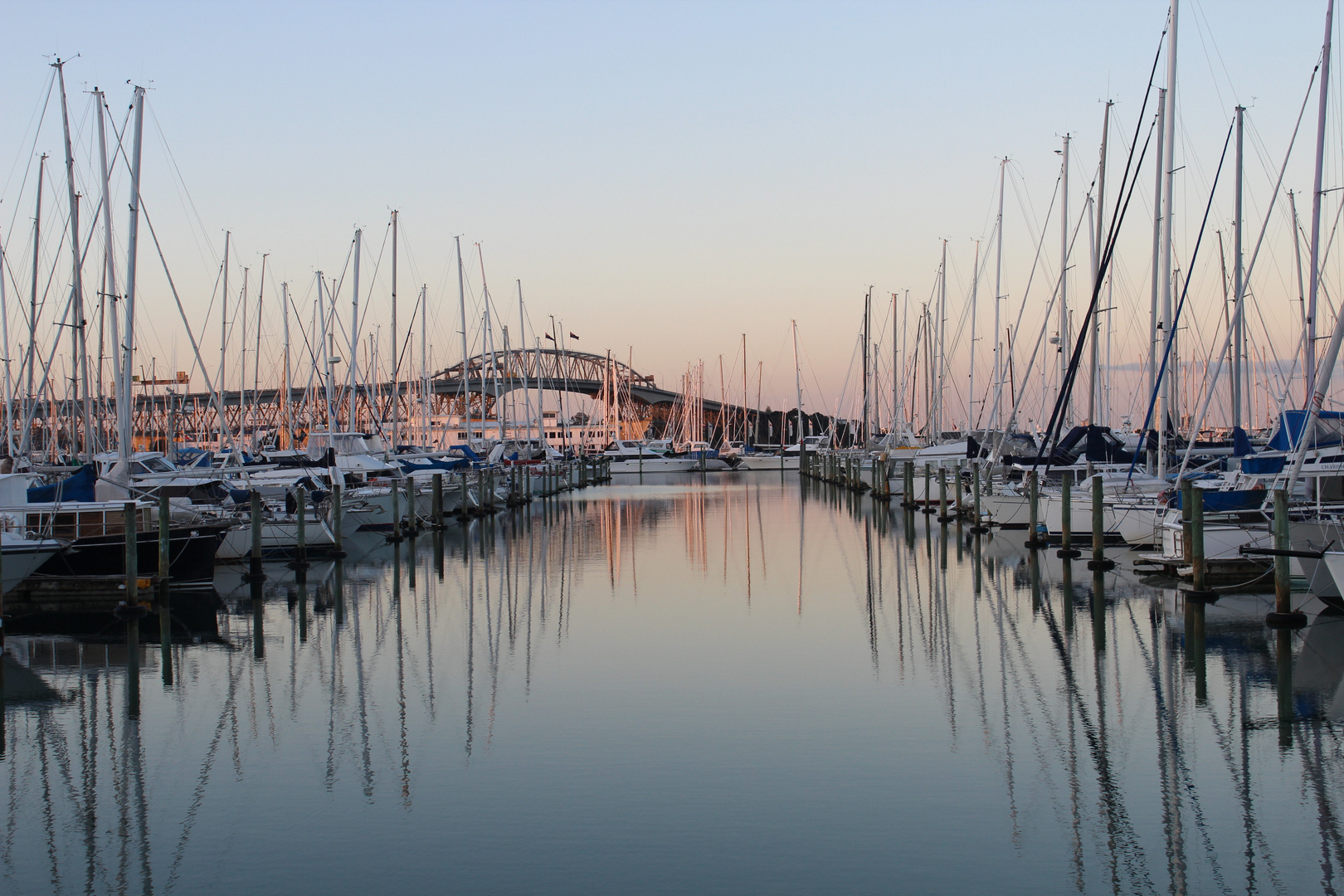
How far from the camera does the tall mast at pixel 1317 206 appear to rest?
2134 centimetres

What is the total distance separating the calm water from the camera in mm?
8727

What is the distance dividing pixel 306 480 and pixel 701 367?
8965cm

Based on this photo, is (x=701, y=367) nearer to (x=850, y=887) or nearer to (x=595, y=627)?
(x=595, y=627)

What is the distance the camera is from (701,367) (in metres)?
119

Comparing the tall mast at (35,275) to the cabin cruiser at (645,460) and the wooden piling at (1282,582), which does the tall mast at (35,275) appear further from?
the cabin cruiser at (645,460)

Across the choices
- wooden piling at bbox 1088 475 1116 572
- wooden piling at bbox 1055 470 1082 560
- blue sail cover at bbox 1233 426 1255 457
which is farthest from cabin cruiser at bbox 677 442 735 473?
wooden piling at bbox 1088 475 1116 572

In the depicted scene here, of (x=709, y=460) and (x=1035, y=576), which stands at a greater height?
(x=709, y=460)

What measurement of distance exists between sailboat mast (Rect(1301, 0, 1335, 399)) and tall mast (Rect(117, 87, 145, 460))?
2119 centimetres

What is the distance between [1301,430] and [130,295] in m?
22.2

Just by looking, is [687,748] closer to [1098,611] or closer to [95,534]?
[1098,611]

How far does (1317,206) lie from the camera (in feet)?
74.6

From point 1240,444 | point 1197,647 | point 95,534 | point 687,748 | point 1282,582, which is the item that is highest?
point 1240,444

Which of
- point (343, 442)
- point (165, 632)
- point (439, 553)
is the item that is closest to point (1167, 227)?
point (439, 553)

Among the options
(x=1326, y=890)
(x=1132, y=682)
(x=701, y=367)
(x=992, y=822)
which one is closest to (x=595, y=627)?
(x=1132, y=682)
